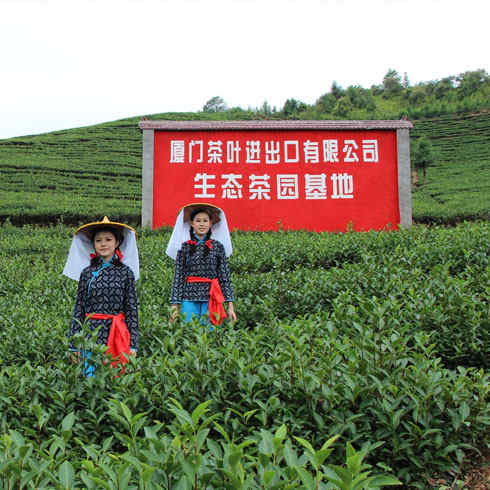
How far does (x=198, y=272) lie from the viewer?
3.93 metres

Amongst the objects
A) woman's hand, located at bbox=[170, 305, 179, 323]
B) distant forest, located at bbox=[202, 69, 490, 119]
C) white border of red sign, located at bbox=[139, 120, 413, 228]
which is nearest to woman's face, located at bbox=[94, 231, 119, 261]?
woman's hand, located at bbox=[170, 305, 179, 323]

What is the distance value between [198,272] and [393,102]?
4905 centimetres

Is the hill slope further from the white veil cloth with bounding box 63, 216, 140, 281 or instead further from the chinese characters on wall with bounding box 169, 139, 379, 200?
the white veil cloth with bounding box 63, 216, 140, 281

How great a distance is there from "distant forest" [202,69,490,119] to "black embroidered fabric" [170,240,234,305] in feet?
115

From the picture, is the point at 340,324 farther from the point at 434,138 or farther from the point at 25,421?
the point at 434,138

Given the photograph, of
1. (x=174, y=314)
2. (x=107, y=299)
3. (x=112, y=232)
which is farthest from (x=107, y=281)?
(x=174, y=314)

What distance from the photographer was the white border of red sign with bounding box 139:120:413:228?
1043 centimetres

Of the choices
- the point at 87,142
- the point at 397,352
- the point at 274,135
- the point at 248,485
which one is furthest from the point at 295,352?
the point at 87,142

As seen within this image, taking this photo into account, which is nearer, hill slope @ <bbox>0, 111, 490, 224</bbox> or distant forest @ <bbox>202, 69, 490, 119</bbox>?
hill slope @ <bbox>0, 111, 490, 224</bbox>

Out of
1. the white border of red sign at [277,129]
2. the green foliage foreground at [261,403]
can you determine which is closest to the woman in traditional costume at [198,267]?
the green foliage foreground at [261,403]

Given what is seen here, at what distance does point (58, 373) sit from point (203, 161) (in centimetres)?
851

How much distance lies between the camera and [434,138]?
35.2 m

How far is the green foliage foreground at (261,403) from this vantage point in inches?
56.4

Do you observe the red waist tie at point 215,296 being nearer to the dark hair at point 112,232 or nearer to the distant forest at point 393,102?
the dark hair at point 112,232
